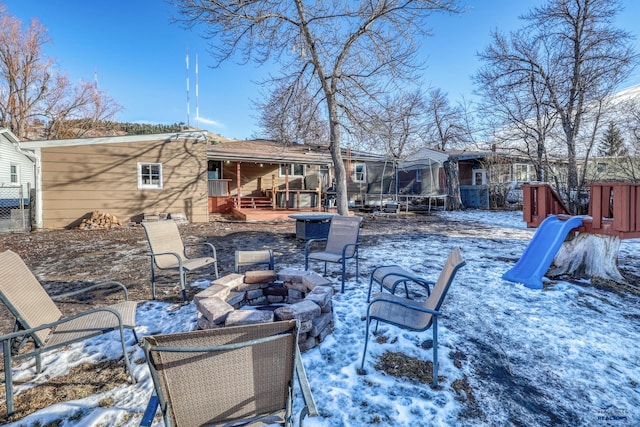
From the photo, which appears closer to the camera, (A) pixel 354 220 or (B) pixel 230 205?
(A) pixel 354 220

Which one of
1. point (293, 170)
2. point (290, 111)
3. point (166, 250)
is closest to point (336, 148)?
point (290, 111)

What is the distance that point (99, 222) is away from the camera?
34.5ft

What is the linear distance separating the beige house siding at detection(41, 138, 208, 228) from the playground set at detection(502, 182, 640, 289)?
11095mm

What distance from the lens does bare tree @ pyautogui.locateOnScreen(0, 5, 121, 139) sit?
62.1 feet

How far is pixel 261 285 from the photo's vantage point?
11.9 ft

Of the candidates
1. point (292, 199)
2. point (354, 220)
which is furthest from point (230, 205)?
point (354, 220)

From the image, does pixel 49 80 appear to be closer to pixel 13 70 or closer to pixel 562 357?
pixel 13 70

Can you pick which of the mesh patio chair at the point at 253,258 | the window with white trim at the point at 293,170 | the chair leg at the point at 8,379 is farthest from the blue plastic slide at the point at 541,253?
the window with white trim at the point at 293,170

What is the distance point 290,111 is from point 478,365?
9762mm

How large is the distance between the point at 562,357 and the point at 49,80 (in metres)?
29.7

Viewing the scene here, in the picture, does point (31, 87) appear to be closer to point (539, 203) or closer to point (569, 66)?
point (539, 203)

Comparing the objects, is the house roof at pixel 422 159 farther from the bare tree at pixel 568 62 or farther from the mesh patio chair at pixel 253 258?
the mesh patio chair at pixel 253 258

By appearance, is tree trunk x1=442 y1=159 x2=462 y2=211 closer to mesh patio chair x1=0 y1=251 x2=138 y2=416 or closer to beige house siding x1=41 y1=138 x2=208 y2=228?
beige house siding x1=41 y1=138 x2=208 y2=228

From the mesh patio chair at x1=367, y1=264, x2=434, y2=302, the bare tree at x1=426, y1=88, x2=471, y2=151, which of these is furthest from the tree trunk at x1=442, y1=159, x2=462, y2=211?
the mesh patio chair at x1=367, y1=264, x2=434, y2=302
